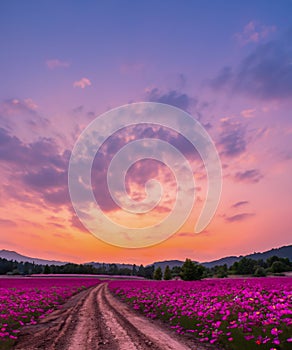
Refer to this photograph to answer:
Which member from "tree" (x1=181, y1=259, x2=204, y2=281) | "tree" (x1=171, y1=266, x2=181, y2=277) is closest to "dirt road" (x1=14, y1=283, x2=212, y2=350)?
"tree" (x1=181, y1=259, x2=204, y2=281)

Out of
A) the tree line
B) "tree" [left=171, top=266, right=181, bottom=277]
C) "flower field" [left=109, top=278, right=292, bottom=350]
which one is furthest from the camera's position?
"tree" [left=171, top=266, right=181, bottom=277]

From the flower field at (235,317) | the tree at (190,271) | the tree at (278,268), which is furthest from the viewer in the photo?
the tree at (278,268)

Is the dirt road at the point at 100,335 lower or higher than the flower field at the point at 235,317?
lower

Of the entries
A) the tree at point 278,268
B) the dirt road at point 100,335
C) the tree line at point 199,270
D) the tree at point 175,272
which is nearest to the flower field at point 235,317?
the dirt road at point 100,335

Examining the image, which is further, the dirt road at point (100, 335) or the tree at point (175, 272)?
the tree at point (175, 272)

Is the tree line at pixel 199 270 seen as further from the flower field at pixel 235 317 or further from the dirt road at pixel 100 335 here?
the dirt road at pixel 100 335

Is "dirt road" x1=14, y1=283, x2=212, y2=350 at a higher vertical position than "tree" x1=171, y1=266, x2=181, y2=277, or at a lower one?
lower

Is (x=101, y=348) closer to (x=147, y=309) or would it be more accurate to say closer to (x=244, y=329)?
(x=244, y=329)

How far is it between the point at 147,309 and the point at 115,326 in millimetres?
5211

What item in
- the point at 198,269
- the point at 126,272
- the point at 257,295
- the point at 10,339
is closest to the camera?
the point at 10,339

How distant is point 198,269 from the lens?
207ft

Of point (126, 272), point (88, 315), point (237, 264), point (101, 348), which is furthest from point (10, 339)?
point (126, 272)

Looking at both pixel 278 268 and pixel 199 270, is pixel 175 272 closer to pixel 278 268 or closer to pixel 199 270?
pixel 278 268

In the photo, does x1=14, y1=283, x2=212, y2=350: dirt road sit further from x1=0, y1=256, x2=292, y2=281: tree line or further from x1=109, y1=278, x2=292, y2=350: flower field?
x1=0, y1=256, x2=292, y2=281: tree line
